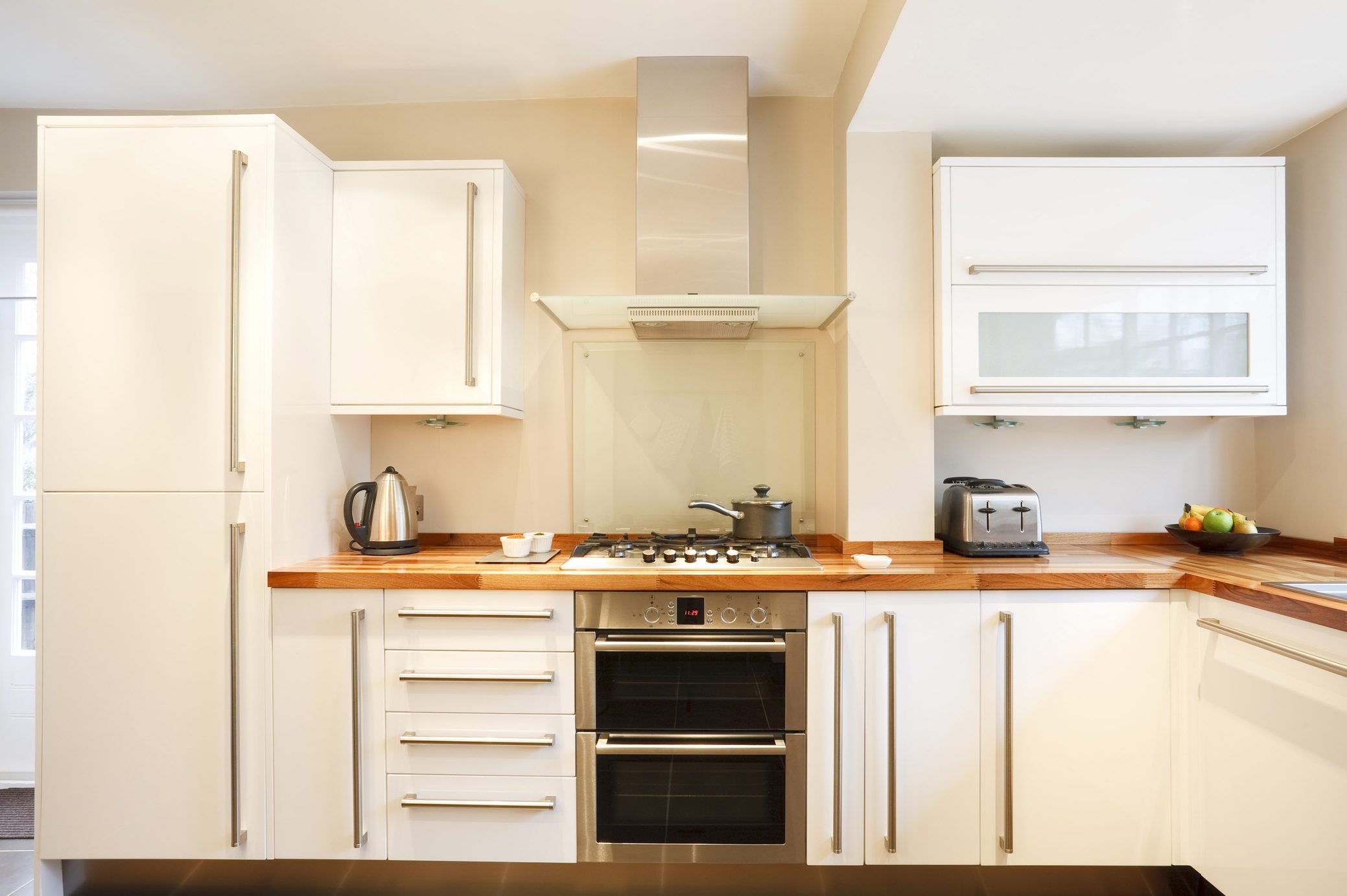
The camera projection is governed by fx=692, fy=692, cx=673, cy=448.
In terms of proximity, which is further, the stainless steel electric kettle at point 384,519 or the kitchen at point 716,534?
the stainless steel electric kettle at point 384,519

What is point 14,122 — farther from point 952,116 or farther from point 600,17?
point 952,116

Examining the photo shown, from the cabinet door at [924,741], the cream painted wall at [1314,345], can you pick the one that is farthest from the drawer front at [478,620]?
the cream painted wall at [1314,345]

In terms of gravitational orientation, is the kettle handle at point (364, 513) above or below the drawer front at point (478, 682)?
above

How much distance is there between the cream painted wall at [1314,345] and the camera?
7.19ft

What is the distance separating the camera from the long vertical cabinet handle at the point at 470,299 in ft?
7.32

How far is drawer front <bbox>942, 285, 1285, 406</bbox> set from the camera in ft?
7.23

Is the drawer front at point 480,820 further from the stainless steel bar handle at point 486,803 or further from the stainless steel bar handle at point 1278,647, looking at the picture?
the stainless steel bar handle at point 1278,647

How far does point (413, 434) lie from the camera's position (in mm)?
2590

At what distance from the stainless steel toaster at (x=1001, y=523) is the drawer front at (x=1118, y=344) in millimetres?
294

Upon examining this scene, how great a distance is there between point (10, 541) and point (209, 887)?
169cm

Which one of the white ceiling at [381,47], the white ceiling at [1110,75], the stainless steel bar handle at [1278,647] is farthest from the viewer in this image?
the white ceiling at [381,47]

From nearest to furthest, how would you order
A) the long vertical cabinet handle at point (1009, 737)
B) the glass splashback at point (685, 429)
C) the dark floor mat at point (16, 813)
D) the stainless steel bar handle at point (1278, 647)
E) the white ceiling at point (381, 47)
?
the stainless steel bar handle at point (1278, 647) < the long vertical cabinet handle at point (1009, 737) < the white ceiling at point (381, 47) < the dark floor mat at point (16, 813) < the glass splashback at point (685, 429)

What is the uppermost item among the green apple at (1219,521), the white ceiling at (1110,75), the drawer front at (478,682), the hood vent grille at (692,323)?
the white ceiling at (1110,75)

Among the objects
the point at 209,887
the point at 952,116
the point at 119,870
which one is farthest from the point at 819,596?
the point at 119,870
